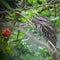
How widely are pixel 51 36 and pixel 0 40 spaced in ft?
0.75

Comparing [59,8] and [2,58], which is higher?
[59,8]

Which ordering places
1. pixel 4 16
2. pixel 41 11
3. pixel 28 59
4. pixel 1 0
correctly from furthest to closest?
pixel 41 11 < pixel 4 16 < pixel 1 0 < pixel 28 59

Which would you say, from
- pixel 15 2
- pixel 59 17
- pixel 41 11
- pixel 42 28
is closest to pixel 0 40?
pixel 42 28

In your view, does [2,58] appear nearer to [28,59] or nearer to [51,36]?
[28,59]

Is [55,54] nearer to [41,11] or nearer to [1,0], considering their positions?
[1,0]

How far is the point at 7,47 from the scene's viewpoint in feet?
3.03

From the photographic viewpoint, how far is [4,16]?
1.17 m

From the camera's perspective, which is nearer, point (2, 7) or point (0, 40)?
point (0, 40)

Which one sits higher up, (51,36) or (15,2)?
(15,2)

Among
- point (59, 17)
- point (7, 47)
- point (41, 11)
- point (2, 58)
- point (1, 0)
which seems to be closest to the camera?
point (2, 58)

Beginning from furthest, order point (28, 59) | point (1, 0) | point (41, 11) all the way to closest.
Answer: point (41, 11) < point (1, 0) < point (28, 59)

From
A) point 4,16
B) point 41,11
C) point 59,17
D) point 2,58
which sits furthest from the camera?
point 41,11

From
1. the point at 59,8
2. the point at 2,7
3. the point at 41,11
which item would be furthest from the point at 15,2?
the point at 59,8

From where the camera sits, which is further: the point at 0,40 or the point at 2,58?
the point at 0,40
